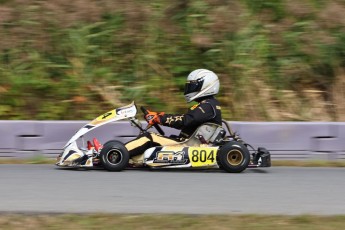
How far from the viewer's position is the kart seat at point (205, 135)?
29.7 feet

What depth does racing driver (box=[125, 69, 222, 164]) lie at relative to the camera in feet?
29.3

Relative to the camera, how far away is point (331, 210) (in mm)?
6719

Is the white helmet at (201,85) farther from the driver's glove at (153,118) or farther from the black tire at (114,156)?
the black tire at (114,156)

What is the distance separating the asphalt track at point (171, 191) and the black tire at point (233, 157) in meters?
0.11

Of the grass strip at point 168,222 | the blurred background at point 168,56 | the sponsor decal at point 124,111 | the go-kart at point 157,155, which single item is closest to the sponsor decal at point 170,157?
the go-kart at point 157,155

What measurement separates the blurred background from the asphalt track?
2.57m

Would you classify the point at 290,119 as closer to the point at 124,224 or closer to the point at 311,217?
the point at 311,217

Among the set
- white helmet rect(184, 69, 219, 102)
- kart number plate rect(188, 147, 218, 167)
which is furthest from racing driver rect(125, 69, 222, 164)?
kart number plate rect(188, 147, 218, 167)

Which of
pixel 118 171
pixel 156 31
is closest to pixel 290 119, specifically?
pixel 156 31

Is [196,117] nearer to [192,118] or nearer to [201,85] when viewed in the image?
[192,118]

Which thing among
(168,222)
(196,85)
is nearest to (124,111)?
(196,85)

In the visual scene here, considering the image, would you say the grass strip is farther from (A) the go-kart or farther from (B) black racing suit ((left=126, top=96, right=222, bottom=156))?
(B) black racing suit ((left=126, top=96, right=222, bottom=156))

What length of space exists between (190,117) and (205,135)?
33cm

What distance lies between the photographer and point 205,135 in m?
9.07
